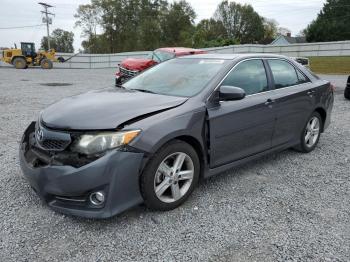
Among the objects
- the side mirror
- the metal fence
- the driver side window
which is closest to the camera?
the side mirror

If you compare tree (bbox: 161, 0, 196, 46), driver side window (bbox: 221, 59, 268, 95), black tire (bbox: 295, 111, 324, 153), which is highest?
tree (bbox: 161, 0, 196, 46)

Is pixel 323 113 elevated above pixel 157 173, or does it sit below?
above

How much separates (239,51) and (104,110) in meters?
27.4

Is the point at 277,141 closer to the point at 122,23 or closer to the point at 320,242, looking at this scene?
the point at 320,242

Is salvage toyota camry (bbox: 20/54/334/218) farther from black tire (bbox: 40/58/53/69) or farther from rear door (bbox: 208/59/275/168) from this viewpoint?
black tire (bbox: 40/58/53/69)

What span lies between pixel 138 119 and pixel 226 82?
125 centimetres

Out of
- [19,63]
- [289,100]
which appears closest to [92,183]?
[289,100]

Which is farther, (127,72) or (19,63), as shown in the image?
(19,63)

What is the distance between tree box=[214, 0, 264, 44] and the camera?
275 feet

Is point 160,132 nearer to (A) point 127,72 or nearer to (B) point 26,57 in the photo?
(A) point 127,72

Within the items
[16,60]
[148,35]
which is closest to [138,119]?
[16,60]

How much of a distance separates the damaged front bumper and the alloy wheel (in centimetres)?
27

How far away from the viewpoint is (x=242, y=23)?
3334 inches

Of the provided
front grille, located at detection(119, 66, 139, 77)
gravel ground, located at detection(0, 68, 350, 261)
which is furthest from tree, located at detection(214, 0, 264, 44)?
gravel ground, located at detection(0, 68, 350, 261)
